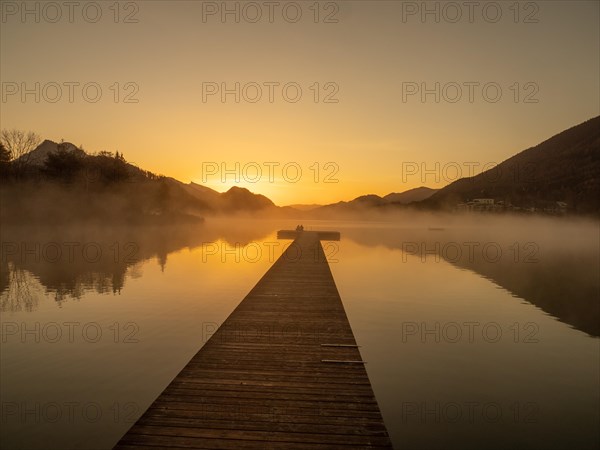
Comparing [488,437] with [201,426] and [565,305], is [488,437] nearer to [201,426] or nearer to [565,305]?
[201,426]

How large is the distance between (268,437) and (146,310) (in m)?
13.6

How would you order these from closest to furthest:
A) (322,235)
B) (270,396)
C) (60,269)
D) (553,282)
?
(270,396)
(60,269)
(553,282)
(322,235)

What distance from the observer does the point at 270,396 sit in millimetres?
7273

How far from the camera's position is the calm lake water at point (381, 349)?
8648 mm

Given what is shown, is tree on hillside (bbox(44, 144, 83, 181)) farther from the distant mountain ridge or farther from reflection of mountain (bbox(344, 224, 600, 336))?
the distant mountain ridge

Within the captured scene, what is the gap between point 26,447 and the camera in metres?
7.40

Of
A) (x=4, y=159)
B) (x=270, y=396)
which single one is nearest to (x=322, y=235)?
(x=4, y=159)

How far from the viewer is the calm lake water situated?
865 centimetres

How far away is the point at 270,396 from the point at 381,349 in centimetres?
737

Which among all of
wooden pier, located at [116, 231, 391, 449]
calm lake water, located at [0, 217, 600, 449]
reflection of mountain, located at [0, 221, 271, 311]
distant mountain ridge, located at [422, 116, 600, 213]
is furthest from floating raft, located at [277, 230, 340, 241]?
distant mountain ridge, located at [422, 116, 600, 213]

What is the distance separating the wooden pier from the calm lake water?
1809mm

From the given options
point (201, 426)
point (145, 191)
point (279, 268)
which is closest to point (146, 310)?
point (279, 268)

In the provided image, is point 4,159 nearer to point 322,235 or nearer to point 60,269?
point 60,269

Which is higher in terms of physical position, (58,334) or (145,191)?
(145,191)
